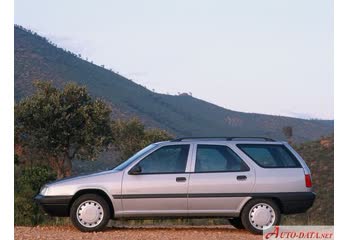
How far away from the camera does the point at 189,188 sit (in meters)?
12.6

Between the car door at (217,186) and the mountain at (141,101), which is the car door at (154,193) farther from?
the mountain at (141,101)

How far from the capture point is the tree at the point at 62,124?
35281mm

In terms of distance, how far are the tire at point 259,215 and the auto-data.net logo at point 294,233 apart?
0.40 ft

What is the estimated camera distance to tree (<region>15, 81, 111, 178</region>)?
116 ft

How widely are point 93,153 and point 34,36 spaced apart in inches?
1839

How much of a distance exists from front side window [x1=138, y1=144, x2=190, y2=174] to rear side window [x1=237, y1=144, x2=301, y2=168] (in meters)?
1.00

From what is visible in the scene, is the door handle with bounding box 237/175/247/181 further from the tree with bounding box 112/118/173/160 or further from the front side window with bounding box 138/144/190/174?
the tree with bounding box 112/118/173/160

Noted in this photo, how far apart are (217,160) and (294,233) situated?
176 centimetres

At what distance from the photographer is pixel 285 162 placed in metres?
13.0

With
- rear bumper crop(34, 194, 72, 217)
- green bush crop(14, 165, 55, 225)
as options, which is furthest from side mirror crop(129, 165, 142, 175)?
green bush crop(14, 165, 55, 225)

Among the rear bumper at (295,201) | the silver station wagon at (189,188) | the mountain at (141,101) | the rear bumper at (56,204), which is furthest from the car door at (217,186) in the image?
the mountain at (141,101)

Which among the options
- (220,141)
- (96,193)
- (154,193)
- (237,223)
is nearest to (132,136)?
(237,223)

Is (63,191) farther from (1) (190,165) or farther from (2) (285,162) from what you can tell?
(2) (285,162)
